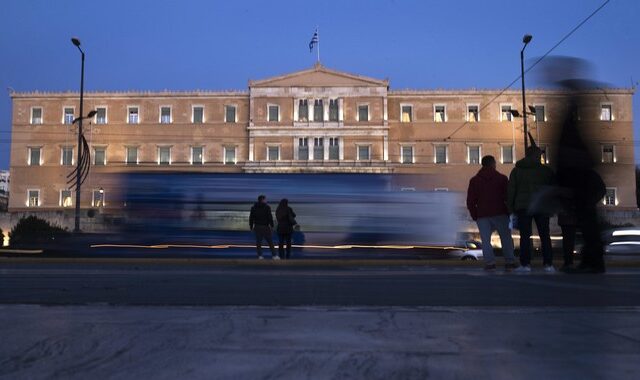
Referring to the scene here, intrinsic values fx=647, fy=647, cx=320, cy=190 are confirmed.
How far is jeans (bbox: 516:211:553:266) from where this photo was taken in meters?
8.18

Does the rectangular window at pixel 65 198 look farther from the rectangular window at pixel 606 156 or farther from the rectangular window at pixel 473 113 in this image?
the rectangular window at pixel 606 156

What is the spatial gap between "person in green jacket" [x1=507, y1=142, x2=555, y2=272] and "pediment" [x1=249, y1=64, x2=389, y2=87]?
54487mm

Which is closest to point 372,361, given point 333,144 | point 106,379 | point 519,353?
point 519,353

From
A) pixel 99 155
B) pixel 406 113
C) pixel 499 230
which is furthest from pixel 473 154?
pixel 499 230

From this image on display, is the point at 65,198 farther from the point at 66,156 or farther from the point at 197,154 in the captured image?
the point at 197,154

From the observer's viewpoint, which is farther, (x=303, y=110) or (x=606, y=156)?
(x=303, y=110)

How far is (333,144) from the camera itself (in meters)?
62.0

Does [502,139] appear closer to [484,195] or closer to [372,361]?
[484,195]

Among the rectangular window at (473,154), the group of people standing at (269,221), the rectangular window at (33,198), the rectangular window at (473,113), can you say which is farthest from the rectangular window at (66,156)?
the group of people standing at (269,221)

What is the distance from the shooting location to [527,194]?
8.16m

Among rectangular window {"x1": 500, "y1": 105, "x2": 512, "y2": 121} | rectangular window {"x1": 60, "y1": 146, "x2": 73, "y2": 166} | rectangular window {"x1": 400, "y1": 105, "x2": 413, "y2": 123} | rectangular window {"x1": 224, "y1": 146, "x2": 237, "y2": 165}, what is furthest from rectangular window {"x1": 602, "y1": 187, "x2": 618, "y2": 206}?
rectangular window {"x1": 60, "y1": 146, "x2": 73, "y2": 166}

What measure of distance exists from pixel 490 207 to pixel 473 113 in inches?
2206

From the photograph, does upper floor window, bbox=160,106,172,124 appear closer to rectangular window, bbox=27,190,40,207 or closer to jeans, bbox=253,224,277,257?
rectangular window, bbox=27,190,40,207

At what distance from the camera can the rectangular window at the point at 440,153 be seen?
62.6 m
